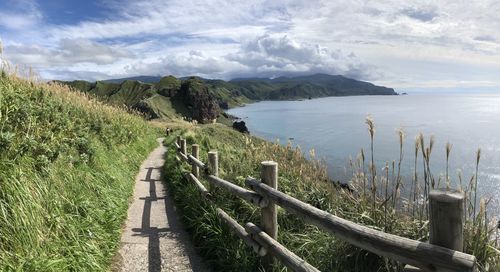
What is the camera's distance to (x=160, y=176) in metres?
13.8

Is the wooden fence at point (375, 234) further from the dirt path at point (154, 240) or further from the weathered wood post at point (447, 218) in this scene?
the dirt path at point (154, 240)

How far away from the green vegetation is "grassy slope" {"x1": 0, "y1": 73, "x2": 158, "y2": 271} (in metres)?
1.66

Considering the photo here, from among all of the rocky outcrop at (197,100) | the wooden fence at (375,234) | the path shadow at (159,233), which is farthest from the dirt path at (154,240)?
the rocky outcrop at (197,100)

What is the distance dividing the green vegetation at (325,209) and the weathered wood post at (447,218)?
1.40 m

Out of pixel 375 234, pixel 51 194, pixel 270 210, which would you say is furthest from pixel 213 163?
pixel 375 234

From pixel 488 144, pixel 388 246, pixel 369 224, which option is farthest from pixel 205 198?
pixel 488 144

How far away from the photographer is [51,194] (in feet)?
18.2

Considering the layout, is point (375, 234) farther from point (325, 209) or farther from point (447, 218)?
point (325, 209)

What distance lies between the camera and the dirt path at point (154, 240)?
6082 millimetres

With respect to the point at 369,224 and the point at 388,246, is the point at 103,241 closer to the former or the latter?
the point at 369,224

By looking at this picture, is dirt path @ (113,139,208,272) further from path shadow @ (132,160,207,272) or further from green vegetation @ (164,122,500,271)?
green vegetation @ (164,122,500,271)

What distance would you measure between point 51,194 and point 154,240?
224 centimetres

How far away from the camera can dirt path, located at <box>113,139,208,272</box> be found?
6082mm

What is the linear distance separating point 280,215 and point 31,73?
8.82 metres
